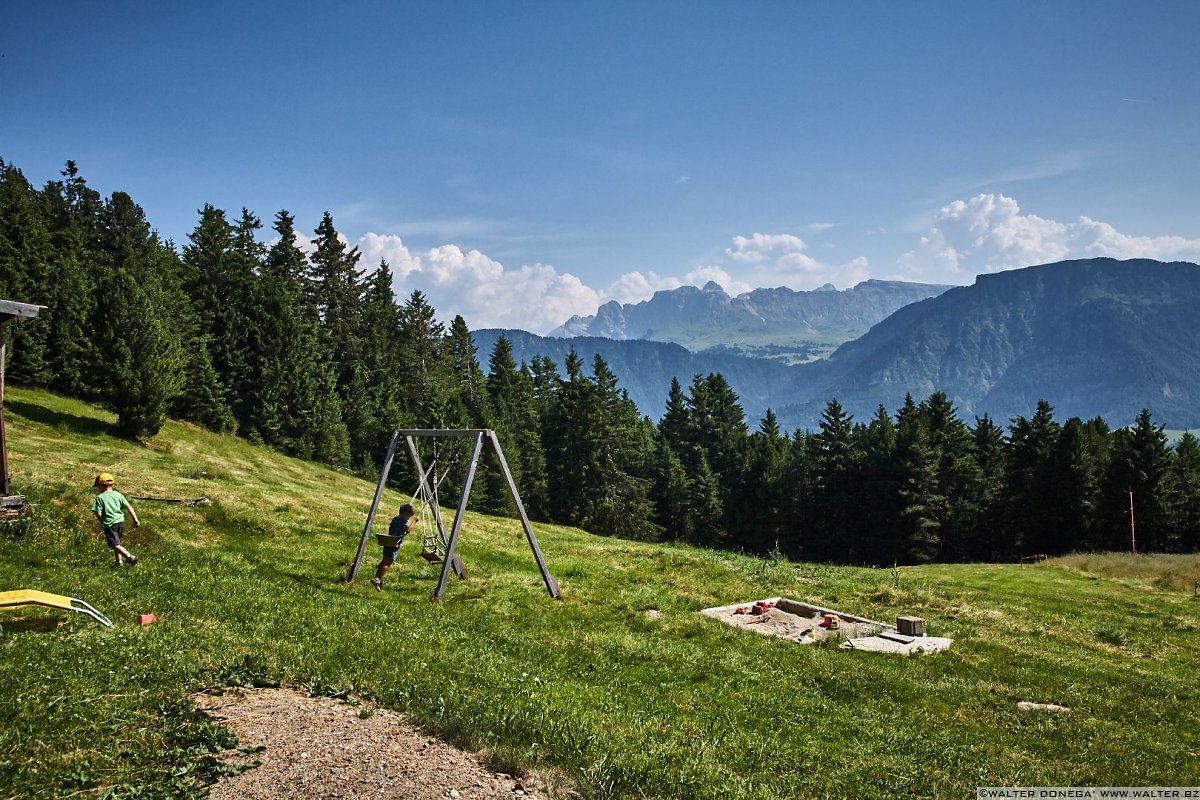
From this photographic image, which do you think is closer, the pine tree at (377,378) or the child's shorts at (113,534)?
the child's shorts at (113,534)

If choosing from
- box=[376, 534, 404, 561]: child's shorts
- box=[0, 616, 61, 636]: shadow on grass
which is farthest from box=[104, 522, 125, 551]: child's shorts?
box=[0, 616, 61, 636]: shadow on grass

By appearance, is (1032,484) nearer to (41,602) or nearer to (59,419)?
(41,602)

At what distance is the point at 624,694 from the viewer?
34.4 ft

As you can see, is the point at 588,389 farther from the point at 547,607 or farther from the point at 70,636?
the point at 70,636

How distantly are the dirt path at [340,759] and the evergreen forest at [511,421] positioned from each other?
42251 millimetres

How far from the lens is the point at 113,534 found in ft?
50.3

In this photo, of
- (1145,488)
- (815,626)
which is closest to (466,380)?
(1145,488)

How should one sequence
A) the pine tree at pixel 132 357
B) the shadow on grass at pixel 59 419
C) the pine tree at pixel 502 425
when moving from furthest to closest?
the pine tree at pixel 502 425 → the pine tree at pixel 132 357 → the shadow on grass at pixel 59 419

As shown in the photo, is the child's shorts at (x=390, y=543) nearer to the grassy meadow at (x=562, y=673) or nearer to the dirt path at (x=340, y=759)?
the grassy meadow at (x=562, y=673)

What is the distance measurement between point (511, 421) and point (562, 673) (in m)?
84.6

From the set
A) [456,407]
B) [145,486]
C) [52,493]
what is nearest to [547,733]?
[52,493]

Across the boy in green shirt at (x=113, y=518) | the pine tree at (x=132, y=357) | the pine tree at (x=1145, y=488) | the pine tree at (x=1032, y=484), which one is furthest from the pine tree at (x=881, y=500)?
the boy in green shirt at (x=113, y=518)

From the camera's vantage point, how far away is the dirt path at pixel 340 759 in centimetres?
598

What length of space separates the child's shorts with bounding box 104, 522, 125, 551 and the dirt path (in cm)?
954
